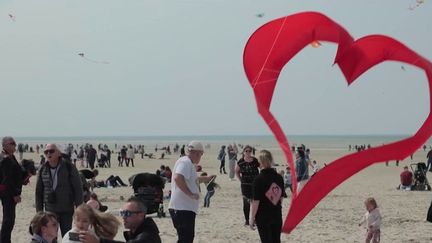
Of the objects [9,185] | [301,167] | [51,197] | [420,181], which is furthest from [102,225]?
[420,181]

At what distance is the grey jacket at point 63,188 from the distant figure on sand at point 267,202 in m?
1.88

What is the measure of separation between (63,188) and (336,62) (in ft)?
10.5

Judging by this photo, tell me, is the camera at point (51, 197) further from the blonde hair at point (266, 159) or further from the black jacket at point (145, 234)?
the black jacket at point (145, 234)

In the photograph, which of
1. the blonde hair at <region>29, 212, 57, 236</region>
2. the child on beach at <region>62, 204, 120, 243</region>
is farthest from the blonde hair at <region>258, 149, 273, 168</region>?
the child on beach at <region>62, 204, 120, 243</region>

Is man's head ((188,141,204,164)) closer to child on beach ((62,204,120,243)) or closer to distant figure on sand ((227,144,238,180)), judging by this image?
child on beach ((62,204,120,243))

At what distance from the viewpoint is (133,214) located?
4.68m

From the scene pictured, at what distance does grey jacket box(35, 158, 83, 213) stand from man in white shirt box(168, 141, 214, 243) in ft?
3.35

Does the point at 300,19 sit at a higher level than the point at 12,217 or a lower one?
higher

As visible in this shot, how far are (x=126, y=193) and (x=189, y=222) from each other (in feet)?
37.8

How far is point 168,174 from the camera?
62.3 feet

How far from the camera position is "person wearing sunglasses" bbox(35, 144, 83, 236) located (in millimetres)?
7188

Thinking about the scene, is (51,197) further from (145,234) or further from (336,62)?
(336,62)

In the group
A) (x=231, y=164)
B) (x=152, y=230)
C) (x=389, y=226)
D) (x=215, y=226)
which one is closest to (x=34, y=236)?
(x=152, y=230)

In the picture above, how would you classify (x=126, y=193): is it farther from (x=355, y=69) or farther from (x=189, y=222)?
Answer: (x=355, y=69)
